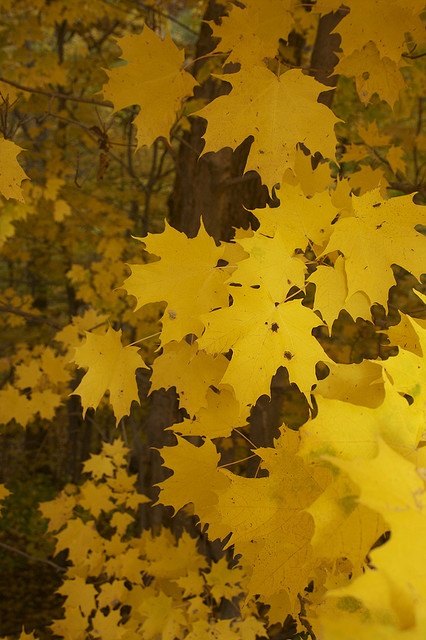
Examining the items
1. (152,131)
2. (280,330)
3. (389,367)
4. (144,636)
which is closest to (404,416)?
(389,367)

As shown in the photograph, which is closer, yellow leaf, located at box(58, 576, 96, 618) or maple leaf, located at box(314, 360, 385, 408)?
maple leaf, located at box(314, 360, 385, 408)

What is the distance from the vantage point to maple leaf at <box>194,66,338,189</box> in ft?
6.39

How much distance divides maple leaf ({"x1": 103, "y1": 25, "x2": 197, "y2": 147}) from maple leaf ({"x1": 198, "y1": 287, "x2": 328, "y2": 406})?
0.95 meters

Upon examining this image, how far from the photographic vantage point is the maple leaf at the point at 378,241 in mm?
1787

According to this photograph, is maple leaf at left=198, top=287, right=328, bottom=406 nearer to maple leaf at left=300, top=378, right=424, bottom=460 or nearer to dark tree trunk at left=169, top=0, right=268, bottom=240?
maple leaf at left=300, top=378, right=424, bottom=460

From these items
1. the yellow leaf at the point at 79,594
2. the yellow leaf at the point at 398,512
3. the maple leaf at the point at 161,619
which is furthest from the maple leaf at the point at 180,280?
the yellow leaf at the point at 79,594

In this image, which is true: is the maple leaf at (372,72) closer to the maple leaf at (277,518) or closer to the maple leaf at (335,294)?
the maple leaf at (335,294)

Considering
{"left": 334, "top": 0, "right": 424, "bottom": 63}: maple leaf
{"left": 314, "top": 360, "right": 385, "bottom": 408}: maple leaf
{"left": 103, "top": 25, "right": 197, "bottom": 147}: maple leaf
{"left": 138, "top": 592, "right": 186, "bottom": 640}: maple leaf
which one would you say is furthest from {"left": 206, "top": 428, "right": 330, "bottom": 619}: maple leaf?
{"left": 138, "top": 592, "right": 186, "bottom": 640}: maple leaf

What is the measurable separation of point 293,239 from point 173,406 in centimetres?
296

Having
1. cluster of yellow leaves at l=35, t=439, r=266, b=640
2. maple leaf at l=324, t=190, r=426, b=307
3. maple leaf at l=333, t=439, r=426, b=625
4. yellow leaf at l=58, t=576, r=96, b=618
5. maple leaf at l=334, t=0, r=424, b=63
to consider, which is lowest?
yellow leaf at l=58, t=576, r=96, b=618

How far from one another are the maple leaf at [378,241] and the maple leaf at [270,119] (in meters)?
0.30

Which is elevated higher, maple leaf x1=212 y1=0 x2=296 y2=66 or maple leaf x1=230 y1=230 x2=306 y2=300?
maple leaf x1=212 y1=0 x2=296 y2=66

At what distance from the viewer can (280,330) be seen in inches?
66.6

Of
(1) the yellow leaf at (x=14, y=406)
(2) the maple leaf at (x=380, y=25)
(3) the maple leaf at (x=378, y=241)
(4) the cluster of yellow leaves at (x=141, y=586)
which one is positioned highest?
(2) the maple leaf at (x=380, y=25)
